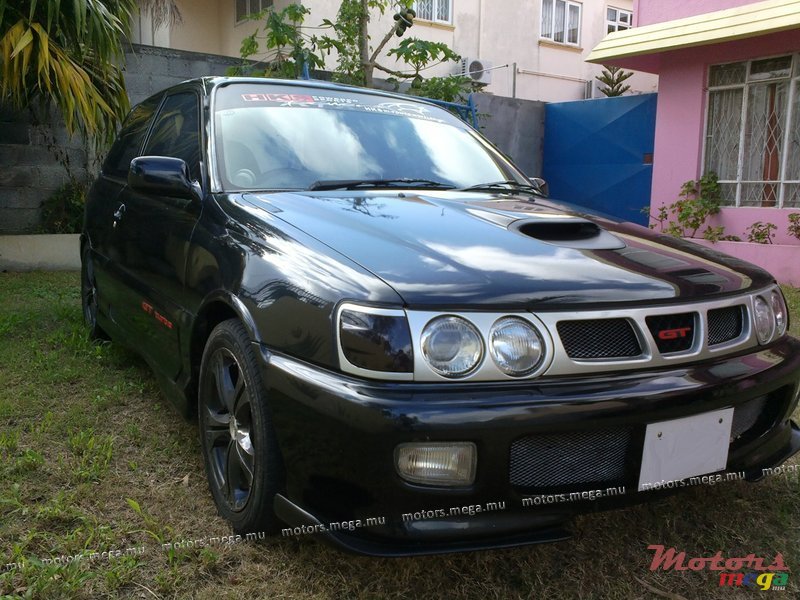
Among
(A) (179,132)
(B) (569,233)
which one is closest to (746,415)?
(B) (569,233)

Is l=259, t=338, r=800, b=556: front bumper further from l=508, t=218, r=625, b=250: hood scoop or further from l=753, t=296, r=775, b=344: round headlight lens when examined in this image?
l=508, t=218, r=625, b=250: hood scoop

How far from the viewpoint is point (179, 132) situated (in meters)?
3.08

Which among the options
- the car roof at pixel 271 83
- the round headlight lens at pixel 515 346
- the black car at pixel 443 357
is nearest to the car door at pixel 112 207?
the car roof at pixel 271 83

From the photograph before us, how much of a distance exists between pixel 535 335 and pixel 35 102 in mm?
7256

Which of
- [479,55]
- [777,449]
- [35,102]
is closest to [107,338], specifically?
[777,449]

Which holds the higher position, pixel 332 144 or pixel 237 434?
pixel 332 144

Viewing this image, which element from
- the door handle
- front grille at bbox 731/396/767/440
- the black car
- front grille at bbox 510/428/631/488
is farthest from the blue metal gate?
front grille at bbox 510/428/631/488

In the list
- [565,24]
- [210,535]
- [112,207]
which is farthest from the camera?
[565,24]

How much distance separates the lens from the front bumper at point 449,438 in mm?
1595

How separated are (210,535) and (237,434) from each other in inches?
13.2

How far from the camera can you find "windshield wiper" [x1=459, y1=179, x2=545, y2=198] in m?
2.82

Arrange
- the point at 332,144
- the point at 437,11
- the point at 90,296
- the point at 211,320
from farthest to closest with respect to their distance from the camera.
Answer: the point at 437,11 < the point at 90,296 < the point at 332,144 < the point at 211,320

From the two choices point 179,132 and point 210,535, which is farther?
point 179,132

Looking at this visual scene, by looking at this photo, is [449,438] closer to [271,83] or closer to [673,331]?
[673,331]
